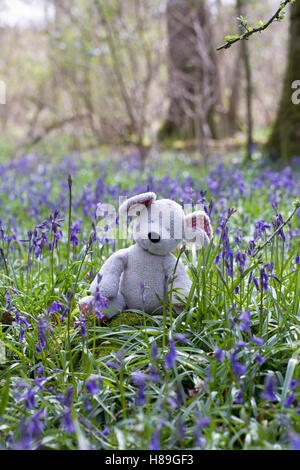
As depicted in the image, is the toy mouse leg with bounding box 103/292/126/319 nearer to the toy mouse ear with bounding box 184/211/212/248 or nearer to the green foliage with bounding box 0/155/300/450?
the green foliage with bounding box 0/155/300/450

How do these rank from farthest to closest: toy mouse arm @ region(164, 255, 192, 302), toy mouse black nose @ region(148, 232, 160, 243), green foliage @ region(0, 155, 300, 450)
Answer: toy mouse arm @ region(164, 255, 192, 302) → toy mouse black nose @ region(148, 232, 160, 243) → green foliage @ region(0, 155, 300, 450)

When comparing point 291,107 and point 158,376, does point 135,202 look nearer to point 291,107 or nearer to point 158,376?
point 158,376

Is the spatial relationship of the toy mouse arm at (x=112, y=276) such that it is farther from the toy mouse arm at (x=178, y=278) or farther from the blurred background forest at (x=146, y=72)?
the blurred background forest at (x=146, y=72)

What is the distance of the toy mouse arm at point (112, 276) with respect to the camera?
2.38m

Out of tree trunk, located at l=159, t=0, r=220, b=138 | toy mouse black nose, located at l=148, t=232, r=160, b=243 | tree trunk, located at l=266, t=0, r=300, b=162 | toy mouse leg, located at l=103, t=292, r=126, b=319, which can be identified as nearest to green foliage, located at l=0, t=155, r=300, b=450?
toy mouse leg, located at l=103, t=292, r=126, b=319

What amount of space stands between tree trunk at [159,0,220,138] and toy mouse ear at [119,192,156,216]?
7.19 meters

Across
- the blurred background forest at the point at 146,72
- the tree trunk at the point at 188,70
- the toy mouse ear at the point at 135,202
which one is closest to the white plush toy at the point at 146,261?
the toy mouse ear at the point at 135,202

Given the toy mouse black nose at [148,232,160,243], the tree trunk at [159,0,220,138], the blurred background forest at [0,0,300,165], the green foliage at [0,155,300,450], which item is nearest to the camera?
the green foliage at [0,155,300,450]

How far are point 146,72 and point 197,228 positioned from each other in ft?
34.7

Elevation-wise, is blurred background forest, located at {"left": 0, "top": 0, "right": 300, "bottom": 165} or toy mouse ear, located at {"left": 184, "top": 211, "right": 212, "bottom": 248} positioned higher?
blurred background forest, located at {"left": 0, "top": 0, "right": 300, "bottom": 165}

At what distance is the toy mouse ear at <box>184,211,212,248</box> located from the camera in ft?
8.31

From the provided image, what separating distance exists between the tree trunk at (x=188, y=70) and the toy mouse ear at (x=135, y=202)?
7.19m

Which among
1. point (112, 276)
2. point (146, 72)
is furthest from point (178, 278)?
point (146, 72)
